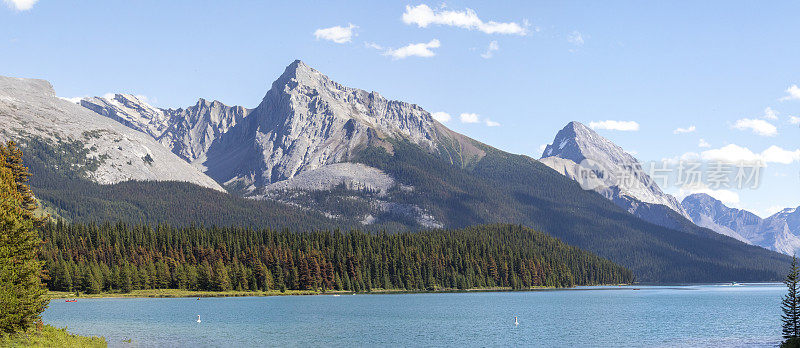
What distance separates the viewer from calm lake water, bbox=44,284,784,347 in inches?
3984

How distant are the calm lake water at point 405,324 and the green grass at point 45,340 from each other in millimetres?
12762

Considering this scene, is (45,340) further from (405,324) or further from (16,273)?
(405,324)

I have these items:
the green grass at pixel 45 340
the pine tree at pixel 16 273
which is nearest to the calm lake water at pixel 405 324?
the green grass at pixel 45 340

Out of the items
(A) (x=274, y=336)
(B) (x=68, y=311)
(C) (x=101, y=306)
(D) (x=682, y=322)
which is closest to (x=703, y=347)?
(D) (x=682, y=322)

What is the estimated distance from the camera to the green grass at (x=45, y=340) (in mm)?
63094

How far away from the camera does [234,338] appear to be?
101438 mm

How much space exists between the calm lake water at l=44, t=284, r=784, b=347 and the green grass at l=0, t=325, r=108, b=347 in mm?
12762

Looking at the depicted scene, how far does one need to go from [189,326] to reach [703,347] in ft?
253

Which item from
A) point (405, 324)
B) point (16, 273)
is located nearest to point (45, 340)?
point (16, 273)

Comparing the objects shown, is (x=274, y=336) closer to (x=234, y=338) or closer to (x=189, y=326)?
(x=234, y=338)

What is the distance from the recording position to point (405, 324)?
12925 cm

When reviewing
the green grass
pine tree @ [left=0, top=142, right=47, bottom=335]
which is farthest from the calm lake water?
pine tree @ [left=0, top=142, right=47, bottom=335]

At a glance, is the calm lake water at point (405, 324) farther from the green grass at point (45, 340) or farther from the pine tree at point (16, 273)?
the pine tree at point (16, 273)

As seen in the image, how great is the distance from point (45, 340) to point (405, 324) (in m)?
71.1
